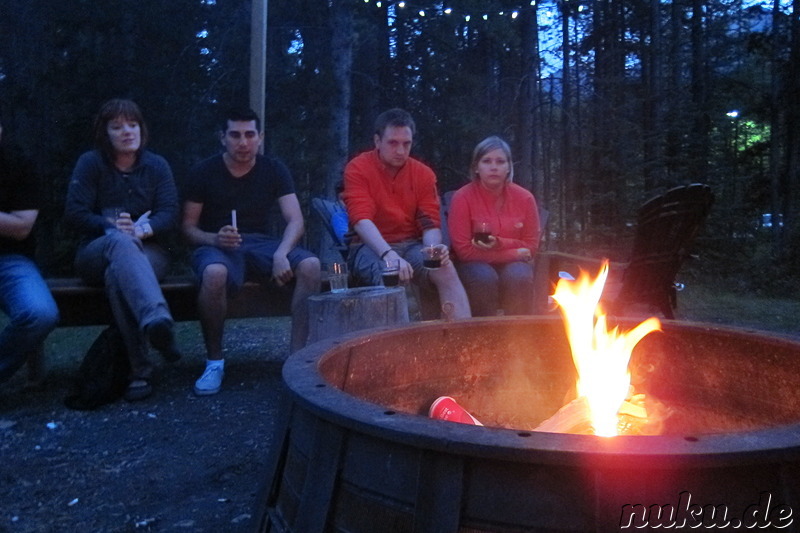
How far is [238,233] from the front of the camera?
4.14 m

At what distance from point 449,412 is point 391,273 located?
152 cm

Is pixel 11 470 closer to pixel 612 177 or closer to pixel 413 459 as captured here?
pixel 413 459

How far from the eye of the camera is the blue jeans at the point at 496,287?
411 centimetres

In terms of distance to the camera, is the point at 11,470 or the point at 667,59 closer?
the point at 11,470

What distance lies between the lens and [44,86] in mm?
9875

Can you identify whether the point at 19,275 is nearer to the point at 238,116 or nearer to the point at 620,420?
the point at 238,116

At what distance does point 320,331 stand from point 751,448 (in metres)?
2.42

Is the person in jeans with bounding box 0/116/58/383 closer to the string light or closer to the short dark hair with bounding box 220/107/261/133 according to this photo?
the short dark hair with bounding box 220/107/261/133

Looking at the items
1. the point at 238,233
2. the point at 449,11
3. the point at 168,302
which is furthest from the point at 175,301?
the point at 449,11

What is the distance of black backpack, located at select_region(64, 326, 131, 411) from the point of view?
149 inches

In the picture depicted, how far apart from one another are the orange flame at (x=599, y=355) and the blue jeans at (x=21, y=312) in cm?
256

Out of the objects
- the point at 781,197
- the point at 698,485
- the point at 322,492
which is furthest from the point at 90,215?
the point at 781,197

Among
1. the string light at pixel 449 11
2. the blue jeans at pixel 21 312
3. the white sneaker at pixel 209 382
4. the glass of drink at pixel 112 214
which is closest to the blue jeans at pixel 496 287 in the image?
the white sneaker at pixel 209 382

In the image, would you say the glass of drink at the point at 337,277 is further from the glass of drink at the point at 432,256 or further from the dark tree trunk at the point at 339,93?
the dark tree trunk at the point at 339,93
